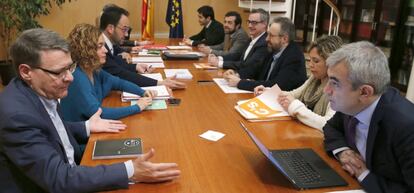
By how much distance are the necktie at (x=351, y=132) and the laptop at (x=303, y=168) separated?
5.7 inches

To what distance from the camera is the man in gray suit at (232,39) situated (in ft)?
13.1

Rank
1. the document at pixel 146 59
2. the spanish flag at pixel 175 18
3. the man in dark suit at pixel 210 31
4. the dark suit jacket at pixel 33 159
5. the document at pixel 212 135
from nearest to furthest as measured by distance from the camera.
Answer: the dark suit jacket at pixel 33 159 < the document at pixel 212 135 < the document at pixel 146 59 < the man in dark suit at pixel 210 31 < the spanish flag at pixel 175 18

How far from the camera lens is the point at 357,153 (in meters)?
1.36

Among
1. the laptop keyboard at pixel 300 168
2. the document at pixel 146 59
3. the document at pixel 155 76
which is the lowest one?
the laptop keyboard at pixel 300 168

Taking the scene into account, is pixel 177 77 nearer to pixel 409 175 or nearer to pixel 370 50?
pixel 370 50

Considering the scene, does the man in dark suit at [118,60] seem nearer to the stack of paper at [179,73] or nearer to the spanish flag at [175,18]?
the stack of paper at [179,73]

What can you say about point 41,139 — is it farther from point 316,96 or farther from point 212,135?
point 316,96

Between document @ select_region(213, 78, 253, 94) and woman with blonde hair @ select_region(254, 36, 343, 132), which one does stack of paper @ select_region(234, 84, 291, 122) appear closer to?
woman with blonde hair @ select_region(254, 36, 343, 132)

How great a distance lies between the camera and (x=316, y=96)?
6.52ft

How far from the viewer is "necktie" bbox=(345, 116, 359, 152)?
Answer: 4.47ft

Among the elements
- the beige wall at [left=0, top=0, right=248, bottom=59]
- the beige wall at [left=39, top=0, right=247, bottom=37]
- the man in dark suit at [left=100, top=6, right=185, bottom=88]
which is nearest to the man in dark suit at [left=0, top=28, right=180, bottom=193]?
the man in dark suit at [left=100, top=6, right=185, bottom=88]

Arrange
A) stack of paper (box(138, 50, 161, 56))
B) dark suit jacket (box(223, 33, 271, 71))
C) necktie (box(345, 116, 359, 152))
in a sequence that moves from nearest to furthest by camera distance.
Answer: necktie (box(345, 116, 359, 152)) < dark suit jacket (box(223, 33, 271, 71)) < stack of paper (box(138, 50, 161, 56))

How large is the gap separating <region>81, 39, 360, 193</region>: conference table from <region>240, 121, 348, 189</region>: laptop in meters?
0.03

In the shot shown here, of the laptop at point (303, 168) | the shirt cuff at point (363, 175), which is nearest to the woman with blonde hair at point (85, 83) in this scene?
the laptop at point (303, 168)
